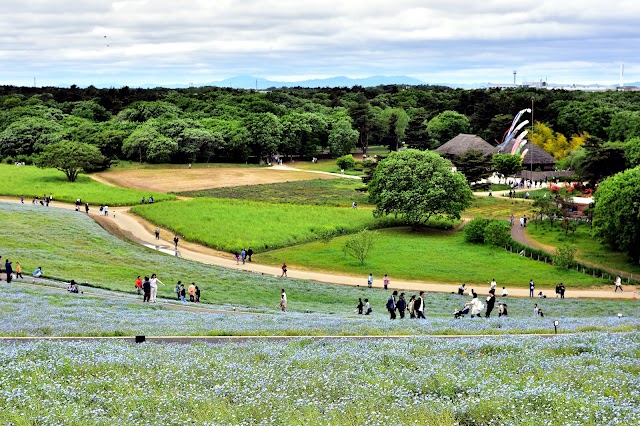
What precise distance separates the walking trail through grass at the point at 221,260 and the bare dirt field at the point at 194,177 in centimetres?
2135

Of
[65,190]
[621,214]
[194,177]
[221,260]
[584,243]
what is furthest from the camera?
[194,177]

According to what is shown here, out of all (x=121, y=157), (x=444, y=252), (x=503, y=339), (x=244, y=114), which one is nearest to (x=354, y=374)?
(x=503, y=339)

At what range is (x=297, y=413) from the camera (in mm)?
11312

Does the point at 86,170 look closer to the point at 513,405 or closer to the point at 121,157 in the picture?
the point at 121,157

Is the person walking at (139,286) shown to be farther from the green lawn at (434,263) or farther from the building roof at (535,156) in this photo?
the building roof at (535,156)

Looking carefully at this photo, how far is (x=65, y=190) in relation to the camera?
3228 inches

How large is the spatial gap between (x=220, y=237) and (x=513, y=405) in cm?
4669

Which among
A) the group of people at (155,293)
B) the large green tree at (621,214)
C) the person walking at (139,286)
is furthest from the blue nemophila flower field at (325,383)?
the large green tree at (621,214)

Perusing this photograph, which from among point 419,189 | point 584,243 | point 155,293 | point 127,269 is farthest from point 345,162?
point 155,293

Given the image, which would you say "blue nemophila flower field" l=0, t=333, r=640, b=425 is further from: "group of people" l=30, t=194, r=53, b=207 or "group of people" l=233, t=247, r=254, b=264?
"group of people" l=30, t=194, r=53, b=207

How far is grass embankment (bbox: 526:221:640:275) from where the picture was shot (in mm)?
49875

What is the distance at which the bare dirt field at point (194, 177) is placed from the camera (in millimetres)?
91938

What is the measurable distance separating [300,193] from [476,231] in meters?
33.7

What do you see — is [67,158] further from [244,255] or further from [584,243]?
[584,243]
